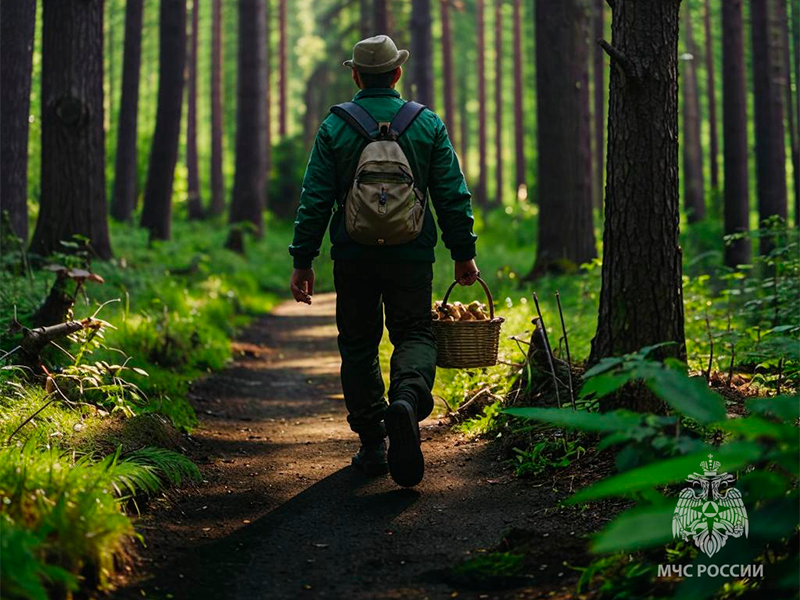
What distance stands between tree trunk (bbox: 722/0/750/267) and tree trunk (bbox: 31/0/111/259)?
922cm

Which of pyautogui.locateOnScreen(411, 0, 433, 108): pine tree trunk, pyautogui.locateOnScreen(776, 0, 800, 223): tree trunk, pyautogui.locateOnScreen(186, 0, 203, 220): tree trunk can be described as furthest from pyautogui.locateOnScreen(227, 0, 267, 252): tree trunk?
pyautogui.locateOnScreen(186, 0, 203, 220): tree trunk

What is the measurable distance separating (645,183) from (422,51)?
21.4 m

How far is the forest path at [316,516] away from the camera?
4184 mm

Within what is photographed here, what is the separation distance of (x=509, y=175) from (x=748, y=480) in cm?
7663

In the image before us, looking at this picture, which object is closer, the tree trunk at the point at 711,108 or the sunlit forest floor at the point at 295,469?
the sunlit forest floor at the point at 295,469

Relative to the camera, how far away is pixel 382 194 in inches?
218

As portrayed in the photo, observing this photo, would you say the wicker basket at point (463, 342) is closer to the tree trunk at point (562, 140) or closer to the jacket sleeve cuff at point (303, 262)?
the jacket sleeve cuff at point (303, 262)

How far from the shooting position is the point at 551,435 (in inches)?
242

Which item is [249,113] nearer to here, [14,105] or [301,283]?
[14,105]

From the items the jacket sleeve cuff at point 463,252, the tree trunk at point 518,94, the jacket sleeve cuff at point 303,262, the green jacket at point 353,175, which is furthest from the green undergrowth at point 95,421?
the tree trunk at point 518,94

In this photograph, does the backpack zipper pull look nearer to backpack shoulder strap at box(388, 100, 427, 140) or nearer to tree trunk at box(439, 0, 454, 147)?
backpack shoulder strap at box(388, 100, 427, 140)

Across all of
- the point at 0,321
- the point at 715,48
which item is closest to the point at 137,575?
the point at 0,321

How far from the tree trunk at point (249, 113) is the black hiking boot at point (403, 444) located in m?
16.7

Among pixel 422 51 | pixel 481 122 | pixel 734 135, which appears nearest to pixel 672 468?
pixel 734 135
